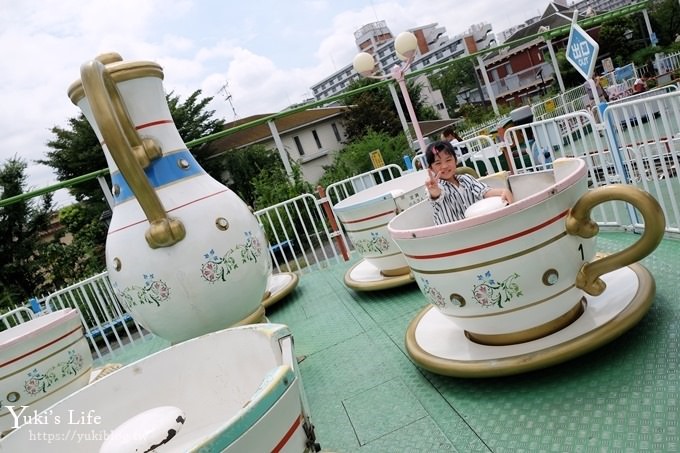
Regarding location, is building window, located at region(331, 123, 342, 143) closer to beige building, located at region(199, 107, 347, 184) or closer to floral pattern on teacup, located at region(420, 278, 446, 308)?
beige building, located at region(199, 107, 347, 184)

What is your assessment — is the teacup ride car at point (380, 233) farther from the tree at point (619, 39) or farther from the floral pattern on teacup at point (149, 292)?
the tree at point (619, 39)

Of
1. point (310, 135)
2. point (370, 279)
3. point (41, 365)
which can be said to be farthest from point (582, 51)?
point (310, 135)

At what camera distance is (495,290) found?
1033 millimetres

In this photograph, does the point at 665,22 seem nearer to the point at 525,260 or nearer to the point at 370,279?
the point at 370,279

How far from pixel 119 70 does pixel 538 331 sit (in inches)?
52.0

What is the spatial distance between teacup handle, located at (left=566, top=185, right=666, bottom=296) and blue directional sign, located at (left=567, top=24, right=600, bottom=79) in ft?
6.74

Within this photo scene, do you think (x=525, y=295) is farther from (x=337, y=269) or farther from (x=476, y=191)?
(x=337, y=269)

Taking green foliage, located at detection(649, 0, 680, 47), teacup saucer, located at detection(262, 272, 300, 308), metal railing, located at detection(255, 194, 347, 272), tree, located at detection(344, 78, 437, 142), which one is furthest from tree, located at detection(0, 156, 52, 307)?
green foliage, located at detection(649, 0, 680, 47)

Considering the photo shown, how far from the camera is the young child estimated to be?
154 centimetres

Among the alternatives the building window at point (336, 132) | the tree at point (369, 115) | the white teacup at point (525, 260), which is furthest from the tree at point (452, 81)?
the white teacup at point (525, 260)

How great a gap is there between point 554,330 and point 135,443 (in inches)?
34.8

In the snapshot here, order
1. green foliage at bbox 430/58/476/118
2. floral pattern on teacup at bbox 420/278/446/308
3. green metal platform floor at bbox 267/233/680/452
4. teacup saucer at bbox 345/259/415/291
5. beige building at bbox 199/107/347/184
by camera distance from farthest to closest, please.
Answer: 1. green foliage at bbox 430/58/476/118
2. beige building at bbox 199/107/347/184
3. teacup saucer at bbox 345/259/415/291
4. floral pattern on teacup at bbox 420/278/446/308
5. green metal platform floor at bbox 267/233/680/452

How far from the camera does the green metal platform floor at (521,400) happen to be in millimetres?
838

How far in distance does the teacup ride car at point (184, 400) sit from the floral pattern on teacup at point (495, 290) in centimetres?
51
